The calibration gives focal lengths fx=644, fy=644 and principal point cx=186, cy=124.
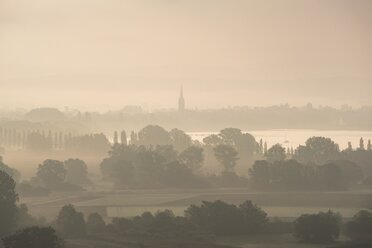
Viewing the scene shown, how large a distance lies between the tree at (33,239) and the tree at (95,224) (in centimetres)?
966

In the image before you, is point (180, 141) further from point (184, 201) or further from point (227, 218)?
point (227, 218)

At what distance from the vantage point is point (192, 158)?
8988 centimetres

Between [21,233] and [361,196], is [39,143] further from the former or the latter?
[21,233]

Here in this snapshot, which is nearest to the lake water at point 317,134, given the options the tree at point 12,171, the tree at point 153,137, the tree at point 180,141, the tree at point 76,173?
the tree at point 180,141

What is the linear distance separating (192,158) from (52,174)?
69.3 ft

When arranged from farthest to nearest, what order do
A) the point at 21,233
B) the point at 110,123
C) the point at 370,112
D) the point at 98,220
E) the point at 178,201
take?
the point at 110,123
the point at 370,112
the point at 178,201
the point at 98,220
the point at 21,233

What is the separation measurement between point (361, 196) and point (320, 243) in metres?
23.2

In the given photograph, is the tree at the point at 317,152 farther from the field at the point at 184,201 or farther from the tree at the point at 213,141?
the field at the point at 184,201

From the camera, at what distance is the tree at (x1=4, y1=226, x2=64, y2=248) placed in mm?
40125

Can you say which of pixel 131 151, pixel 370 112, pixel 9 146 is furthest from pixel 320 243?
pixel 370 112

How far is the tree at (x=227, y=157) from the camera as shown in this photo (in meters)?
90.2

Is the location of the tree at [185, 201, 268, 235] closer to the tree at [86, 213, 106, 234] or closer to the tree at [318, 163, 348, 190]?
the tree at [86, 213, 106, 234]

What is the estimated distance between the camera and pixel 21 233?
40562 millimetres

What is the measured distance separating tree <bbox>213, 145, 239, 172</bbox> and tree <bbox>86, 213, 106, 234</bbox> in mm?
38718
